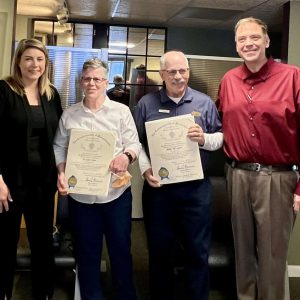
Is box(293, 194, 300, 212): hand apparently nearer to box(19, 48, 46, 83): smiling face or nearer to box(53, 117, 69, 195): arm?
box(53, 117, 69, 195): arm

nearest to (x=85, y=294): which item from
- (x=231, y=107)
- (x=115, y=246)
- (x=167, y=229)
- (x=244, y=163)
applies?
(x=115, y=246)

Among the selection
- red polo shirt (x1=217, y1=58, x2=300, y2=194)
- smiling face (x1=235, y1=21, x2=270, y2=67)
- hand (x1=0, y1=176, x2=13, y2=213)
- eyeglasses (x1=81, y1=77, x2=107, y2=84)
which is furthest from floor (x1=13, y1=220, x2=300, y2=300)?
smiling face (x1=235, y1=21, x2=270, y2=67)

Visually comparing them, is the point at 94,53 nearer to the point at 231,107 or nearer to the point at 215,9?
the point at 215,9

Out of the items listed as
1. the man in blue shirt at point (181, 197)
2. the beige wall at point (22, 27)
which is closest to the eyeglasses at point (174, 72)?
the man in blue shirt at point (181, 197)

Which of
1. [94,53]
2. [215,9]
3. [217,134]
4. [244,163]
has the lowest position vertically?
[244,163]

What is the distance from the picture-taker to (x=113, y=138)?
198cm

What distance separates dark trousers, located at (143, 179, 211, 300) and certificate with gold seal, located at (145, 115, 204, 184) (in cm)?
8

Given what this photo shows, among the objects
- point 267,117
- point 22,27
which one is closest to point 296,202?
point 267,117

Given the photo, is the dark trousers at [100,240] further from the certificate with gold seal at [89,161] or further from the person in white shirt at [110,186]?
A: the certificate with gold seal at [89,161]

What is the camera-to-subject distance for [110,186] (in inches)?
79.7

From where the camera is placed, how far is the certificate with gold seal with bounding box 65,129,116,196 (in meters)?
1.98

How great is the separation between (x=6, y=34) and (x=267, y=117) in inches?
81.9

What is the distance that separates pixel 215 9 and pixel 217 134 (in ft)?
7.88

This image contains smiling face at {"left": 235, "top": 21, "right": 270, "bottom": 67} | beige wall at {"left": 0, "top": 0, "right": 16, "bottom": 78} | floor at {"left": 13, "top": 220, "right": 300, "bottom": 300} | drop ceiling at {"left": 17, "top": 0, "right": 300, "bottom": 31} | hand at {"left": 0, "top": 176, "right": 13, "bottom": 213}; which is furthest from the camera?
drop ceiling at {"left": 17, "top": 0, "right": 300, "bottom": 31}
